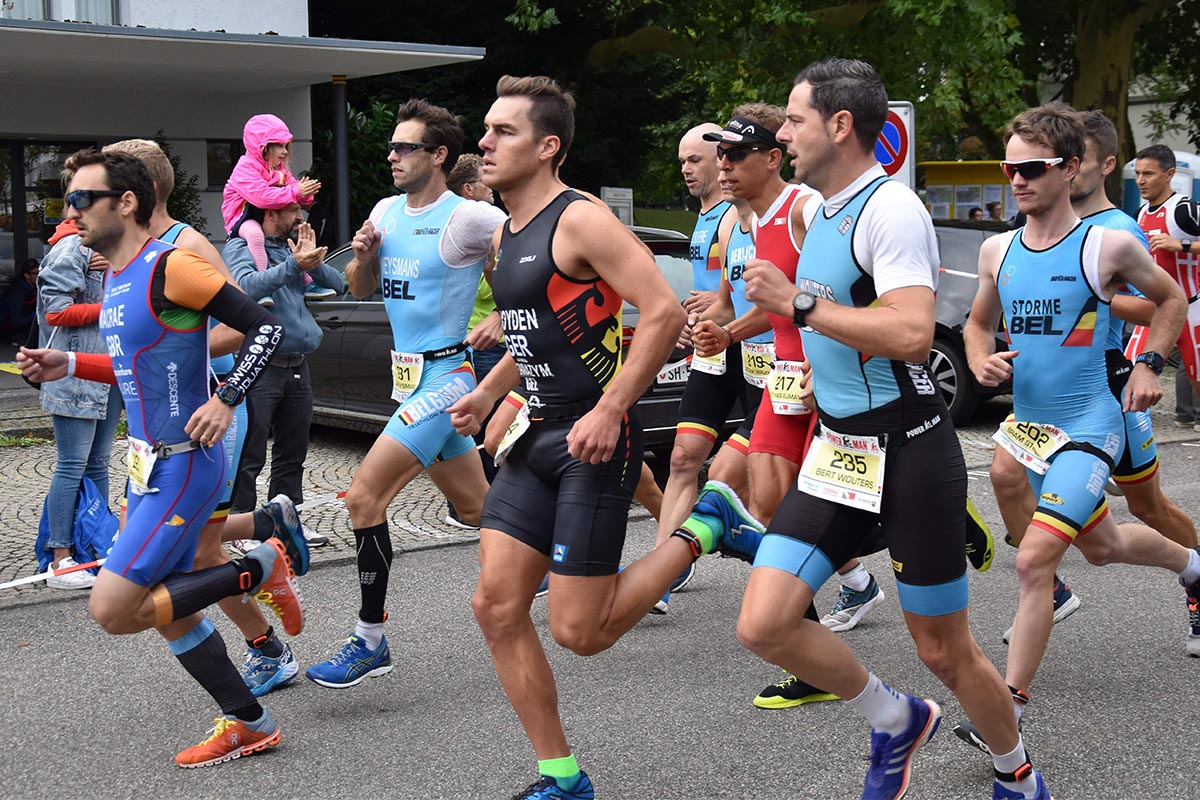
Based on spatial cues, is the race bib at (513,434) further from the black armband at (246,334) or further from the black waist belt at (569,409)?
the black armband at (246,334)

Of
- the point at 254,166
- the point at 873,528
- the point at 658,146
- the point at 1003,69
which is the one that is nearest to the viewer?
the point at 873,528

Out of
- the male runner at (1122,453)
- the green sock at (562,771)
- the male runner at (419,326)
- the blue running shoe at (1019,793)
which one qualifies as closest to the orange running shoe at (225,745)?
Result: the male runner at (419,326)

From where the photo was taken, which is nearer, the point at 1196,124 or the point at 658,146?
the point at 658,146

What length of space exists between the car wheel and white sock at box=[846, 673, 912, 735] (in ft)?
24.6

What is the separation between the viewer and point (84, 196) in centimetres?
436

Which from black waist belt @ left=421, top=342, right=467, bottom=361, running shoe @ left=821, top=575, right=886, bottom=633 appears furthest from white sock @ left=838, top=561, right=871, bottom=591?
black waist belt @ left=421, top=342, right=467, bottom=361

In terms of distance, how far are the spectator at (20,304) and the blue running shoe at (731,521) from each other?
1393 cm

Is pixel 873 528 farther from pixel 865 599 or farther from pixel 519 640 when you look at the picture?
pixel 865 599

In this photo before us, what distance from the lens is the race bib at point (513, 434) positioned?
161 inches

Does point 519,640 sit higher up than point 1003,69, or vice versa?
point 1003,69

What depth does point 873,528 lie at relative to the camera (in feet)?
12.6

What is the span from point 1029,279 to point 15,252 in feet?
50.1

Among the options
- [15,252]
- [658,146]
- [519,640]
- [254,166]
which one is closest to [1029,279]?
[519,640]

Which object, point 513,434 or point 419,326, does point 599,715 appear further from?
point 419,326
